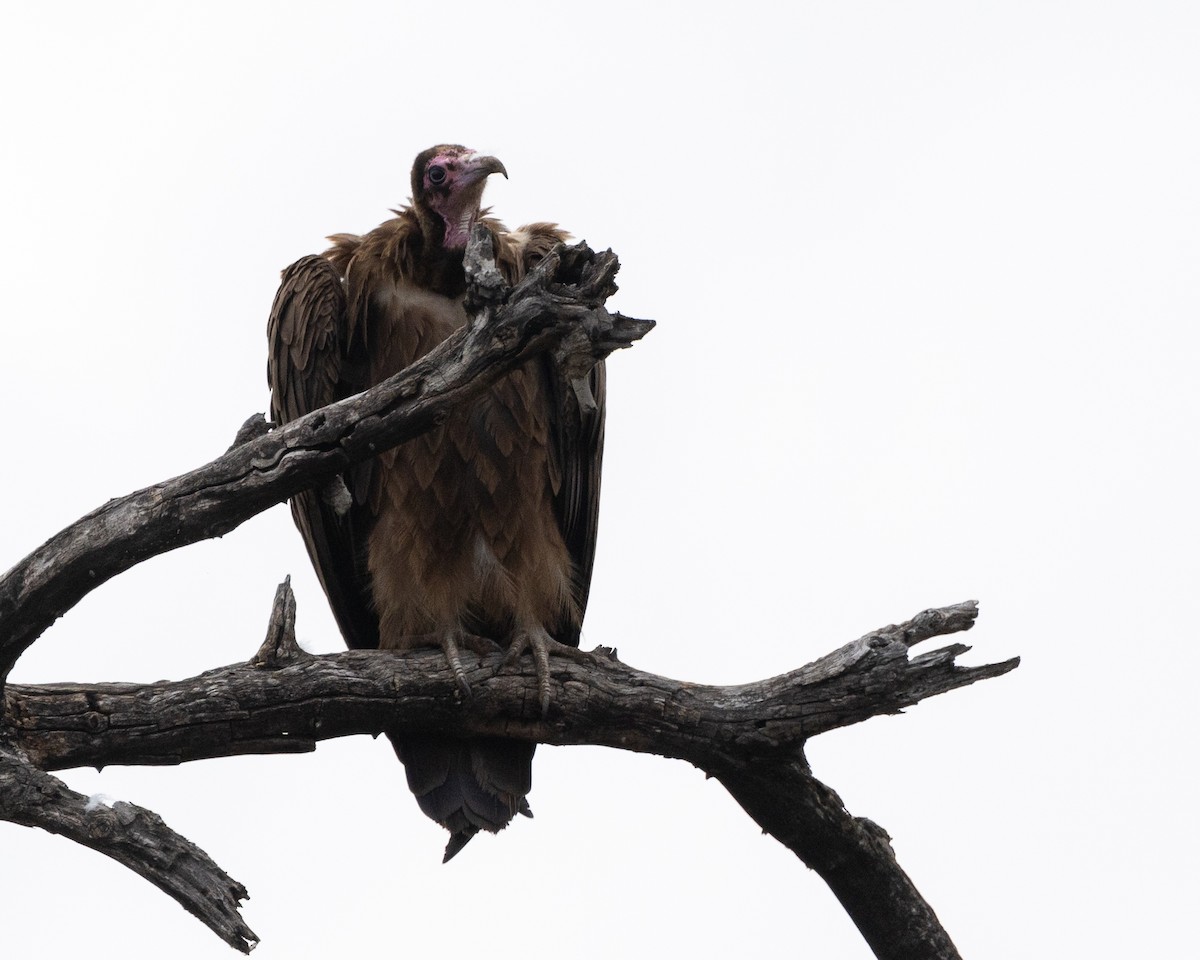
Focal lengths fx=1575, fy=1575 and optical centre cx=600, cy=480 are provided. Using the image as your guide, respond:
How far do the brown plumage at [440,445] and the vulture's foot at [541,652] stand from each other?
0.09 metres

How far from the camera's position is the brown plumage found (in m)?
6.21

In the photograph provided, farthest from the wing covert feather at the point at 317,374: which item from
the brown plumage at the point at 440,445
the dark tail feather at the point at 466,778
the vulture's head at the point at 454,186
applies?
the dark tail feather at the point at 466,778

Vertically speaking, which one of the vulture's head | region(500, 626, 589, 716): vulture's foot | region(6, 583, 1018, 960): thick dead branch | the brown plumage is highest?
the vulture's head

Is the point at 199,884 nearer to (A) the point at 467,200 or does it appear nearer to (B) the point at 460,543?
(B) the point at 460,543

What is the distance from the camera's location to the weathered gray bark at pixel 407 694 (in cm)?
462

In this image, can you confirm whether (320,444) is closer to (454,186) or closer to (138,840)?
(138,840)

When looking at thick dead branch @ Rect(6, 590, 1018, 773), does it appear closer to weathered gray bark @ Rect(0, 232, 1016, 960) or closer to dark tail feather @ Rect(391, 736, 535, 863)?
weathered gray bark @ Rect(0, 232, 1016, 960)

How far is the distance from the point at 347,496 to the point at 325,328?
4.79 ft

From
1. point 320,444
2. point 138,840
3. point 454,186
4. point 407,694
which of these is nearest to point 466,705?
point 407,694

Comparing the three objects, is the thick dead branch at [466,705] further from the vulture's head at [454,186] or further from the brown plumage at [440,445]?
the vulture's head at [454,186]

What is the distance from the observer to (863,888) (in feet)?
18.5

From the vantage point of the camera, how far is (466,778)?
5.99m

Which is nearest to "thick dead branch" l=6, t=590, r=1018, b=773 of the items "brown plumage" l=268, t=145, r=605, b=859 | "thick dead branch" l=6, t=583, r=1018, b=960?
"thick dead branch" l=6, t=583, r=1018, b=960

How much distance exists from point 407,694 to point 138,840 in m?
1.26
